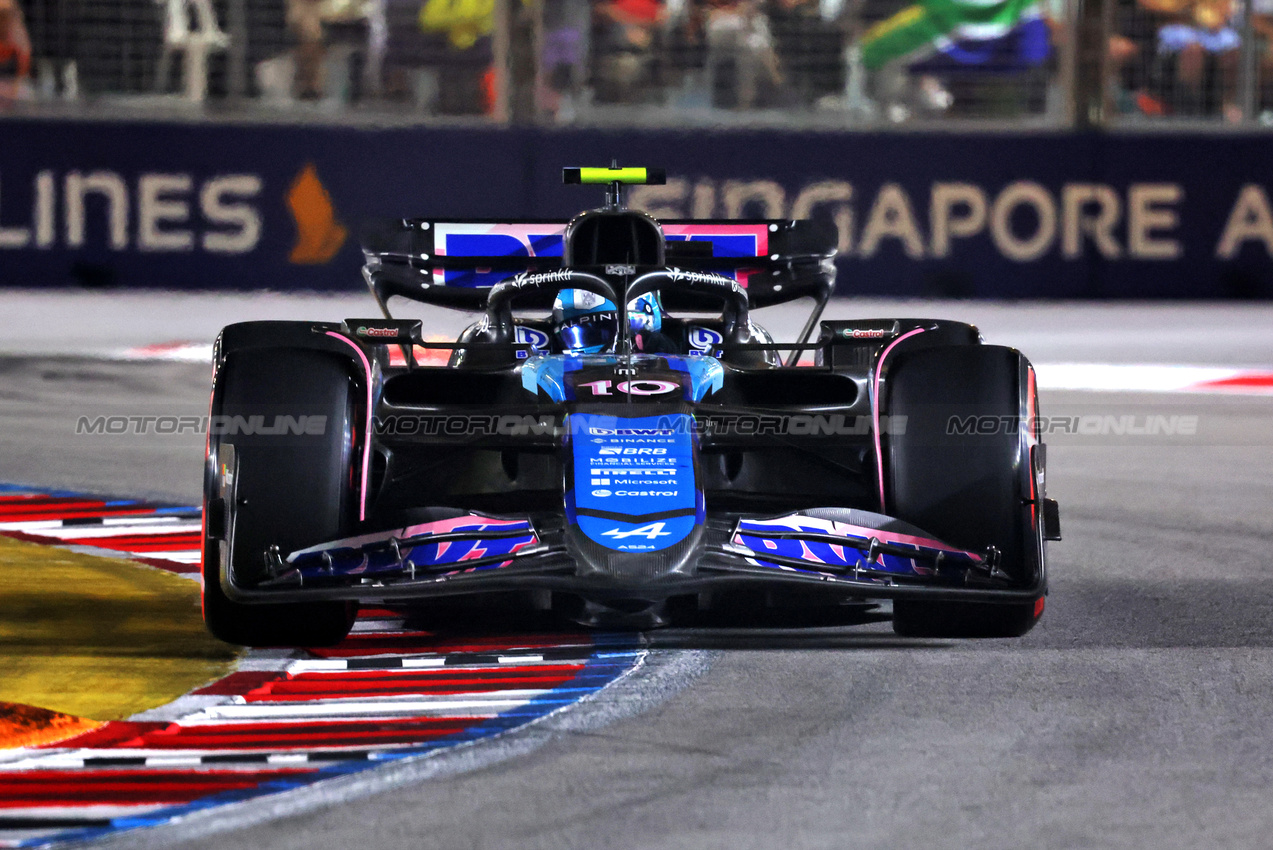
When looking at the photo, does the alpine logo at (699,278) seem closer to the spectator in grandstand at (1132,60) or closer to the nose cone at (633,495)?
the nose cone at (633,495)

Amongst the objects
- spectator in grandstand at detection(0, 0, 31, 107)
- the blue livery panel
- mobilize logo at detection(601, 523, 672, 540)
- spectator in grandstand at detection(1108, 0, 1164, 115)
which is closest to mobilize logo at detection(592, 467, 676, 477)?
the blue livery panel

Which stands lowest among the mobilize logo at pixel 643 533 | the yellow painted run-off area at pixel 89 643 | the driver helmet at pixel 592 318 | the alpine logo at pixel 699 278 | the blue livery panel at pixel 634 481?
the yellow painted run-off area at pixel 89 643

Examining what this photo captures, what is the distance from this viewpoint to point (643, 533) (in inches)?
194

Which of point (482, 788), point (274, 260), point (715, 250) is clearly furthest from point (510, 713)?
point (274, 260)

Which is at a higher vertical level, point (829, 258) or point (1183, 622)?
point (829, 258)

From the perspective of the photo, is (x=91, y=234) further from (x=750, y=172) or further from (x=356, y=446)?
(x=356, y=446)

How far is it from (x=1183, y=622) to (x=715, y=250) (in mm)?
2330

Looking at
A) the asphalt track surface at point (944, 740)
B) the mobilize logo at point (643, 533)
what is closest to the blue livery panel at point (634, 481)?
the mobilize logo at point (643, 533)

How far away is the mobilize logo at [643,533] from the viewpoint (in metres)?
4.92

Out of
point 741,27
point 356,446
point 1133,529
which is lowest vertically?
point 1133,529

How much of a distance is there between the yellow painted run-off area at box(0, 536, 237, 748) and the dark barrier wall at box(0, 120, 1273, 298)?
9.91 meters

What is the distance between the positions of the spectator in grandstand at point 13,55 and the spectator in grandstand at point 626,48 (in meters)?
4.57

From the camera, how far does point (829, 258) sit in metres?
7.27

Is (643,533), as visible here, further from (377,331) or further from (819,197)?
(819,197)
